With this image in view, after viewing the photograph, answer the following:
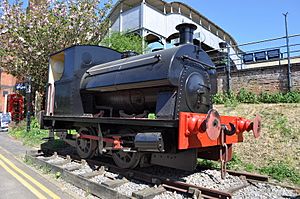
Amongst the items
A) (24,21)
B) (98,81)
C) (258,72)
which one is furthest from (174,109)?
(24,21)

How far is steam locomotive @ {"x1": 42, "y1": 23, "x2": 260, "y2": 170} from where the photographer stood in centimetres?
Result: 470

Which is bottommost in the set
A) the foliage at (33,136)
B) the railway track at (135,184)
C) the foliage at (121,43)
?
the railway track at (135,184)

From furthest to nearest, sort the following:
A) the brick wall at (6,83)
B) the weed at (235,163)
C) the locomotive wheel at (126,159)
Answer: the brick wall at (6,83)
the weed at (235,163)
the locomotive wheel at (126,159)

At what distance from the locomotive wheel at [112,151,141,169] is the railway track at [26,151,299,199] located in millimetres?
145

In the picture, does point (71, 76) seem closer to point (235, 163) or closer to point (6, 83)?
point (235, 163)

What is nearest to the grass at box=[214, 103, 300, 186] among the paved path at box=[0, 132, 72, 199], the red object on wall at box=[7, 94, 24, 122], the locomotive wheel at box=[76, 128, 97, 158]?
the locomotive wheel at box=[76, 128, 97, 158]

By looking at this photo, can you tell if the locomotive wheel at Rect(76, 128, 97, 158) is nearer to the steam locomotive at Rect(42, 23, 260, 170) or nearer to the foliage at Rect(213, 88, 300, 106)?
the steam locomotive at Rect(42, 23, 260, 170)

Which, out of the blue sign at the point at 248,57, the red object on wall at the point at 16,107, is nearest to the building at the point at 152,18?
the blue sign at the point at 248,57

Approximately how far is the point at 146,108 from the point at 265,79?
27.1ft

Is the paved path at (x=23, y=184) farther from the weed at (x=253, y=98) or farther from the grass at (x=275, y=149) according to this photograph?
the weed at (x=253, y=98)

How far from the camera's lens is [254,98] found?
39.5 ft

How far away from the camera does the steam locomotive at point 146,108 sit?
185 inches

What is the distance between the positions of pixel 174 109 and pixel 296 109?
6367 millimetres

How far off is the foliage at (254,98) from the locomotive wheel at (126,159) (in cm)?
725
